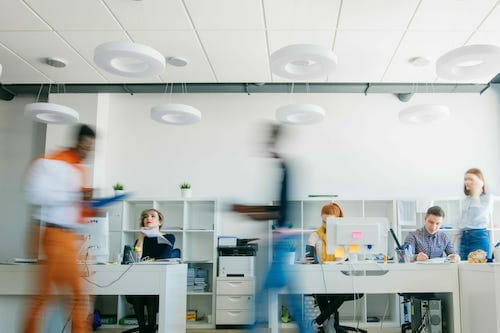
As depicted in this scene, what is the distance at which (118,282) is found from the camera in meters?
4.05

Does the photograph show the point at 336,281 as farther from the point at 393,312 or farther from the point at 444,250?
the point at 393,312

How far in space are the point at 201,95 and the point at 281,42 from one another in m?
2.36

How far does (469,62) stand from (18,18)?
13.7 feet

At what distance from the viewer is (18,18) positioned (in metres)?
4.82

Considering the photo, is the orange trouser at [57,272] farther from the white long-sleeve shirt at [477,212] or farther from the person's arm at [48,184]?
the white long-sleeve shirt at [477,212]

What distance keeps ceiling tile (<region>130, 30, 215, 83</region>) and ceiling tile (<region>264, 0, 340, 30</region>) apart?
0.91m

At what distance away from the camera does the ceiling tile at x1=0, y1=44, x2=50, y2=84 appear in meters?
5.79

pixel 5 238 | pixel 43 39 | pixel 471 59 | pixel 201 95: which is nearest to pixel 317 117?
pixel 471 59

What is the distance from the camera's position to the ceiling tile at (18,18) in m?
4.57

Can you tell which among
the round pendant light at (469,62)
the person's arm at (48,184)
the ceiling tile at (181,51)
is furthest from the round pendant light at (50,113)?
the round pendant light at (469,62)

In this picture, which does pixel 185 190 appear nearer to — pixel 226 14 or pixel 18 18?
pixel 226 14

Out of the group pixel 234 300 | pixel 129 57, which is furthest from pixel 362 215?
pixel 129 57

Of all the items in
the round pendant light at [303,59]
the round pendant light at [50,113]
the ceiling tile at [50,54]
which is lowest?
the round pendant light at [50,113]

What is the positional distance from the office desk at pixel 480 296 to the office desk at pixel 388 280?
8 centimetres
